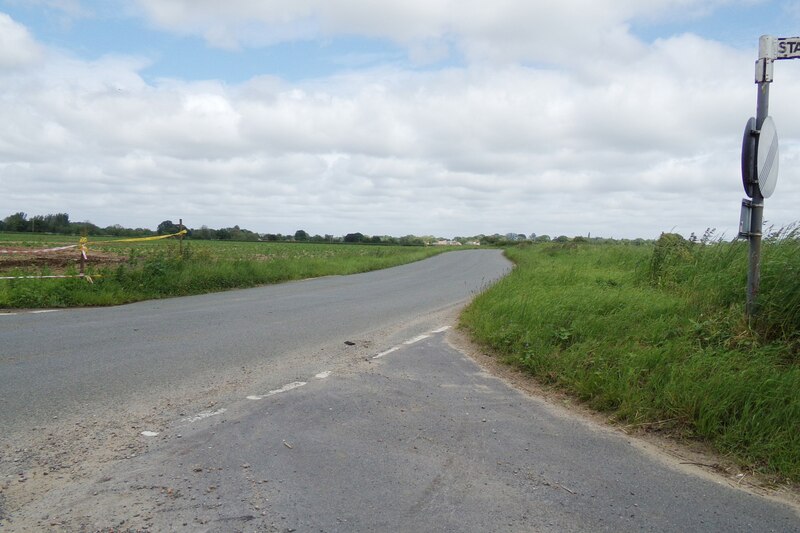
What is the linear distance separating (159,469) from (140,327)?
6.00m

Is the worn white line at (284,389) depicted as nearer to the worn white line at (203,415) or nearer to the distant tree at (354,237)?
the worn white line at (203,415)

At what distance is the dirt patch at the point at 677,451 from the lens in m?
3.95

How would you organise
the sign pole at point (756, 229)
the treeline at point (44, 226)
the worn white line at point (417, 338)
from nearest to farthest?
the sign pole at point (756, 229)
the worn white line at point (417, 338)
the treeline at point (44, 226)

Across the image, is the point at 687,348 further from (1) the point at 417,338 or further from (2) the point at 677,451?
(1) the point at 417,338

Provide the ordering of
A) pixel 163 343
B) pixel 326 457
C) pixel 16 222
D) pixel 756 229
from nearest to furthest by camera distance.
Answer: pixel 326 457 < pixel 756 229 < pixel 163 343 < pixel 16 222

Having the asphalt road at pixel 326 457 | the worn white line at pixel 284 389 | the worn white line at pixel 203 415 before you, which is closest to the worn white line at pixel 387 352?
the asphalt road at pixel 326 457

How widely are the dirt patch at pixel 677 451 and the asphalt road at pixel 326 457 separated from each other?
0.11 metres

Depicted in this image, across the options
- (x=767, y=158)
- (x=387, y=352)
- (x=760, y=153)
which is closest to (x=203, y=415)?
(x=387, y=352)

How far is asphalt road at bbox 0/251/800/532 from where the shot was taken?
11.0 feet

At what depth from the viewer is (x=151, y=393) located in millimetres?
5570

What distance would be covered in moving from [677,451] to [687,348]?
5.60ft

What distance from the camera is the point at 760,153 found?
5910 millimetres

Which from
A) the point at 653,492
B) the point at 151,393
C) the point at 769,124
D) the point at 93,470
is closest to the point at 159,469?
the point at 93,470

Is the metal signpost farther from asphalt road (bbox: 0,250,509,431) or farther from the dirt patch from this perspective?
asphalt road (bbox: 0,250,509,431)
